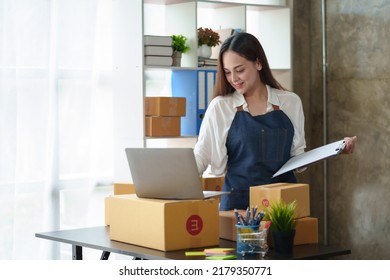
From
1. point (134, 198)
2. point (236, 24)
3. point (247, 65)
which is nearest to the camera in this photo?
point (134, 198)

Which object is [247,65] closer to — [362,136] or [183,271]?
[183,271]

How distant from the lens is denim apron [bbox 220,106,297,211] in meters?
3.80

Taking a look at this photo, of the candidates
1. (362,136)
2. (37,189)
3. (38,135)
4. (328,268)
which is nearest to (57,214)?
(37,189)

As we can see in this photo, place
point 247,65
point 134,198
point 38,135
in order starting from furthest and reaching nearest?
1. point 38,135
2. point 247,65
3. point 134,198

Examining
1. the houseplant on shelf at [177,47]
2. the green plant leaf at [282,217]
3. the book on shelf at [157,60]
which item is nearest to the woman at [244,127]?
the green plant leaf at [282,217]

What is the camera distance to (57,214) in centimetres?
468

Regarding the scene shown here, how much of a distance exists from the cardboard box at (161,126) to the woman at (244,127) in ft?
2.91

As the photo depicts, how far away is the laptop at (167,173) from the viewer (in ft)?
10.1

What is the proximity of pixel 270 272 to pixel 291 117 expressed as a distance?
1437 mm

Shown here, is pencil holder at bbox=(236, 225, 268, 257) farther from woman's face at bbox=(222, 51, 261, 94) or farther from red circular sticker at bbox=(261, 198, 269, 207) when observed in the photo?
woman's face at bbox=(222, 51, 261, 94)

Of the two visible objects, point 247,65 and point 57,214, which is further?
point 57,214

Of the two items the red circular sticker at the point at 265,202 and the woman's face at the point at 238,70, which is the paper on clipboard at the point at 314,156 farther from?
the woman's face at the point at 238,70

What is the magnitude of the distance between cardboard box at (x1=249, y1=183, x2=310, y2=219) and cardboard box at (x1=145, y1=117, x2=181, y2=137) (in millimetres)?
1532

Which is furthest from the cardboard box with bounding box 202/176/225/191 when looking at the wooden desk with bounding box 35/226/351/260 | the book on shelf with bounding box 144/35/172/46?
the wooden desk with bounding box 35/226/351/260
